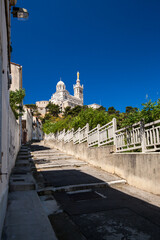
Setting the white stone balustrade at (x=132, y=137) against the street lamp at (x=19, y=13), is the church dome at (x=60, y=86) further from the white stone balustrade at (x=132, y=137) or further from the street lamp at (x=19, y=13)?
the street lamp at (x=19, y=13)

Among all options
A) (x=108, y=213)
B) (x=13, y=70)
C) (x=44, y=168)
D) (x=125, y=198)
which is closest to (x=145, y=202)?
(x=125, y=198)

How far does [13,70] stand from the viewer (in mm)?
20922

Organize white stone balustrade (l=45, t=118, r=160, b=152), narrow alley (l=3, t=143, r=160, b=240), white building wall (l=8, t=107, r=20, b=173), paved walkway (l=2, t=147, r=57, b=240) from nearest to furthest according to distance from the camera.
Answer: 1. paved walkway (l=2, t=147, r=57, b=240)
2. narrow alley (l=3, t=143, r=160, b=240)
3. white stone balustrade (l=45, t=118, r=160, b=152)
4. white building wall (l=8, t=107, r=20, b=173)

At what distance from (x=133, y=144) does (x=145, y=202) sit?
2362mm

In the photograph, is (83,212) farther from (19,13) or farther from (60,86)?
(60,86)

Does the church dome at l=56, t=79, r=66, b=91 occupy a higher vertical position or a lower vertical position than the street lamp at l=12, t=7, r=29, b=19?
higher

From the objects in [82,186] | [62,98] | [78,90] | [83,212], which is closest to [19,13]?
[82,186]

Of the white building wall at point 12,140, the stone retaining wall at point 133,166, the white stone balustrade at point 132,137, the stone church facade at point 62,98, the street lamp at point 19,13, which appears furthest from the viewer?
the stone church facade at point 62,98

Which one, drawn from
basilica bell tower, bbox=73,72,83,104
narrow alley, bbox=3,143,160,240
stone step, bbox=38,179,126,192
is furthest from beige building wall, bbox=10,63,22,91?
basilica bell tower, bbox=73,72,83,104

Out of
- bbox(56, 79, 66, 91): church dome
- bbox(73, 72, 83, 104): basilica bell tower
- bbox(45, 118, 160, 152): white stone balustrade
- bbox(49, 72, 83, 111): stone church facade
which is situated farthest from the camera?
bbox(73, 72, 83, 104): basilica bell tower

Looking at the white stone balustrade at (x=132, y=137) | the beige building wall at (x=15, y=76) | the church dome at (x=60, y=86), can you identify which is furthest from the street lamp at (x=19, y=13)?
the church dome at (x=60, y=86)

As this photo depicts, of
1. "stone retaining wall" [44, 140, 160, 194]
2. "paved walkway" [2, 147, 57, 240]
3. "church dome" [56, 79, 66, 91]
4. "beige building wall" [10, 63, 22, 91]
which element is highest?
"church dome" [56, 79, 66, 91]

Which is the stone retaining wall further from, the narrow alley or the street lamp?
the street lamp

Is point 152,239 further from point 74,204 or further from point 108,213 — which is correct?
point 74,204
